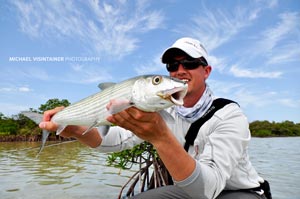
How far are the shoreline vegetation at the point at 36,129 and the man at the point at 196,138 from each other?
30.1 metres

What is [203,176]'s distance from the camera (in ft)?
9.20

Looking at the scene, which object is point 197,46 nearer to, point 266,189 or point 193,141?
point 193,141

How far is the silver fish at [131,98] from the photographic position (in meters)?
2.35

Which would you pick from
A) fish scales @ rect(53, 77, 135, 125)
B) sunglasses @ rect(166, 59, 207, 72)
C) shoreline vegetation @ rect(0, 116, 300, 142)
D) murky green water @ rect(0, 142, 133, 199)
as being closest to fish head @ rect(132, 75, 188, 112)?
fish scales @ rect(53, 77, 135, 125)

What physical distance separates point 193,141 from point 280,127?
92.0 m

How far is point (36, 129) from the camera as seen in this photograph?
56.2 metres

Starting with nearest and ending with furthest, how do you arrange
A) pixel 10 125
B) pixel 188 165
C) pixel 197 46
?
pixel 188 165 → pixel 197 46 → pixel 10 125

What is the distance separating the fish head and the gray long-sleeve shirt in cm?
77

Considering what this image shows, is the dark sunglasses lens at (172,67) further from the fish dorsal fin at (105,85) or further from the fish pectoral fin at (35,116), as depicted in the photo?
the fish pectoral fin at (35,116)

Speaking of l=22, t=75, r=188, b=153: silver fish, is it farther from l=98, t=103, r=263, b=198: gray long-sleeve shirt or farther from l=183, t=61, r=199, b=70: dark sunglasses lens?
l=183, t=61, r=199, b=70: dark sunglasses lens

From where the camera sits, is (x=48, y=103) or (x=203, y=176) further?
(x=48, y=103)

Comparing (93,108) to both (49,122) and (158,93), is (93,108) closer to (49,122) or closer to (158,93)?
(49,122)

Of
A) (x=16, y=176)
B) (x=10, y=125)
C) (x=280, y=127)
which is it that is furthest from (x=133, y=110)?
(x=280, y=127)

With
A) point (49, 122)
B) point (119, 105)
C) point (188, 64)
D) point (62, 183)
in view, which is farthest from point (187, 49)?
point (62, 183)
